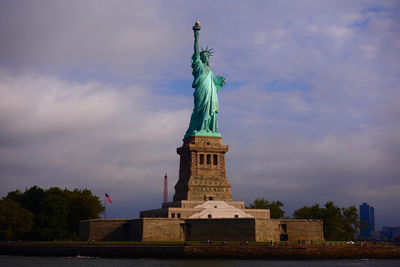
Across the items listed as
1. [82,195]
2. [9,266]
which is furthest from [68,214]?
[9,266]

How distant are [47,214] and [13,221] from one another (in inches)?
177

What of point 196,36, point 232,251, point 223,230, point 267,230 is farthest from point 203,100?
point 232,251

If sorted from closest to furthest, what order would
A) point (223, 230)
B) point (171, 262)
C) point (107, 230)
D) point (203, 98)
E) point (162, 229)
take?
point (171, 262), point (223, 230), point (162, 229), point (107, 230), point (203, 98)

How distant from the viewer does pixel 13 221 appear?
7706 cm

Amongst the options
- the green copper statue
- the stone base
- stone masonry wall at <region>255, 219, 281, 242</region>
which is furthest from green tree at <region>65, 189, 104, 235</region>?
stone masonry wall at <region>255, 219, 281, 242</region>

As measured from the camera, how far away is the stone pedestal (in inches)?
3022

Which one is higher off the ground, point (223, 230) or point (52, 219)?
point (52, 219)

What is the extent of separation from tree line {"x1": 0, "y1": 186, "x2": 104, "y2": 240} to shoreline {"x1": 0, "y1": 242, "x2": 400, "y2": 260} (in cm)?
1509

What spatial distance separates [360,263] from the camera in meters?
56.8

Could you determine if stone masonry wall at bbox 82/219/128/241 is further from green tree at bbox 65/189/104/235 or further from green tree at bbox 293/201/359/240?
green tree at bbox 293/201/359/240

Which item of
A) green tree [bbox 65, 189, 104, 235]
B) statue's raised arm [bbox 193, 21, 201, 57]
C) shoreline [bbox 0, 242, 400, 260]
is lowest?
shoreline [bbox 0, 242, 400, 260]

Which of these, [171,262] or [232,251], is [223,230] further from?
[171,262]

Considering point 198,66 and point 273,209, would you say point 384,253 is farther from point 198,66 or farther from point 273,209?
point 198,66

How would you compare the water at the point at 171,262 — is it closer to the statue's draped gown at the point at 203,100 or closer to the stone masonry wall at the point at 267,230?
the stone masonry wall at the point at 267,230
